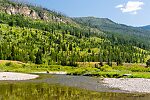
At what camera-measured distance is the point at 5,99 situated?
1791 inches

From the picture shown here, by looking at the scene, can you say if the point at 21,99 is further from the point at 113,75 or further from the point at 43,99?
the point at 113,75

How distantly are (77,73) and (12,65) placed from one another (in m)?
60.5

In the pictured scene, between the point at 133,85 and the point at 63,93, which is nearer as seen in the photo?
the point at 63,93

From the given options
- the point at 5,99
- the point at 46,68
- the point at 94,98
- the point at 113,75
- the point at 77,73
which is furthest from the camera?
the point at 46,68

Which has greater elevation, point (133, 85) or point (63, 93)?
point (133, 85)

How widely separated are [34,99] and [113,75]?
208 ft

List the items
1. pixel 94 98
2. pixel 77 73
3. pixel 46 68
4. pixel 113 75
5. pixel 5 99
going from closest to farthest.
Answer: pixel 5 99 → pixel 94 98 → pixel 113 75 → pixel 77 73 → pixel 46 68

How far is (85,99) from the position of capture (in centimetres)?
4747

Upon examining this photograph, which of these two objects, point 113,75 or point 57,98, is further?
point 113,75

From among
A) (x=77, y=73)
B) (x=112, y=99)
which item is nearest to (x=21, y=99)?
(x=112, y=99)

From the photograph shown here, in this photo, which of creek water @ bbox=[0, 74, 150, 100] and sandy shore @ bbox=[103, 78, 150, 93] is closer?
creek water @ bbox=[0, 74, 150, 100]

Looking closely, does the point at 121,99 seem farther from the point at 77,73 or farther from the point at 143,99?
the point at 77,73

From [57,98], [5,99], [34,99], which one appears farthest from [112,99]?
[5,99]

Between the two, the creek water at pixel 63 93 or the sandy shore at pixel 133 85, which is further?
the sandy shore at pixel 133 85
